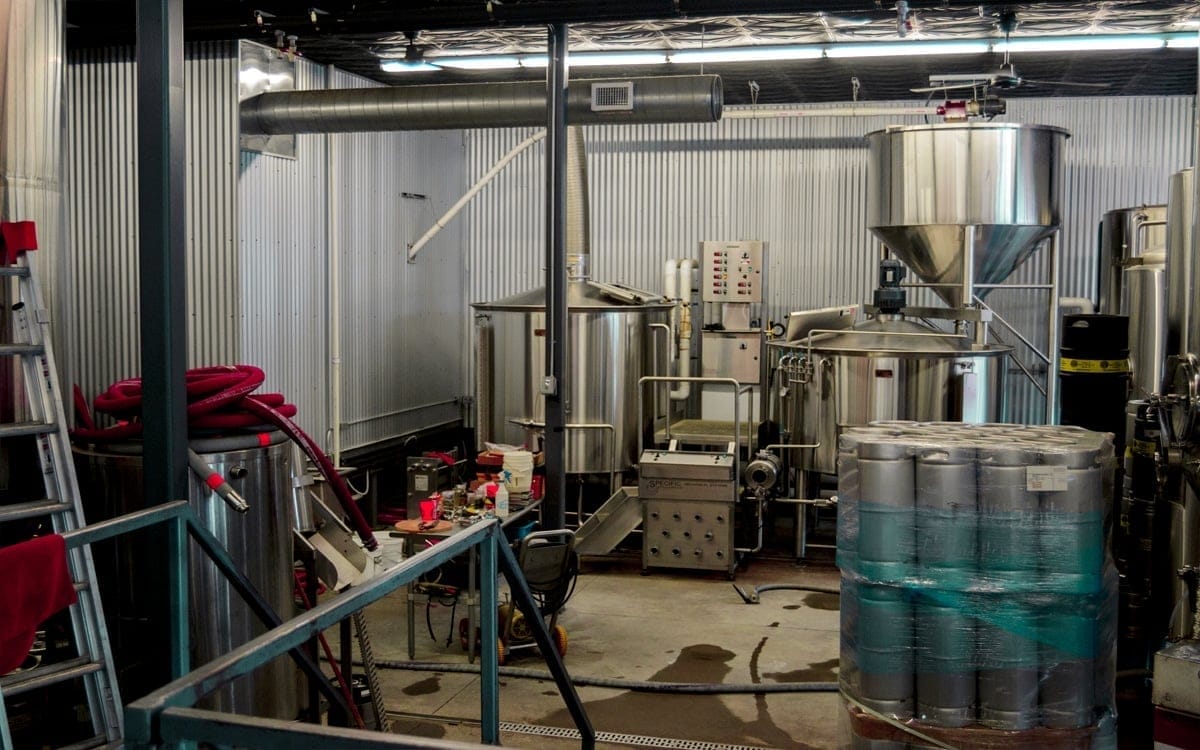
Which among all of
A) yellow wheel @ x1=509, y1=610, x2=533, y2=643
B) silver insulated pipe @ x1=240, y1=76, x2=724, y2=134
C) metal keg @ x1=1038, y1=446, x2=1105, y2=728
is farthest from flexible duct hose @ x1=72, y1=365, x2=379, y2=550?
silver insulated pipe @ x1=240, y1=76, x2=724, y2=134

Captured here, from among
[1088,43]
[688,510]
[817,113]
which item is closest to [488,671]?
[688,510]

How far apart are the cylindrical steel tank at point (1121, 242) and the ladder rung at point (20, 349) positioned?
7.71m

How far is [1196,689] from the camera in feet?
11.3

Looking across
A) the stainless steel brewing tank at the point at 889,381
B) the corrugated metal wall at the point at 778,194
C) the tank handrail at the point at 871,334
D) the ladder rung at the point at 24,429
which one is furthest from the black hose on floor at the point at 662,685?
the corrugated metal wall at the point at 778,194

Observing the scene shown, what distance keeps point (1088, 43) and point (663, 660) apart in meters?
5.45

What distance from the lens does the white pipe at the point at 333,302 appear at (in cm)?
877

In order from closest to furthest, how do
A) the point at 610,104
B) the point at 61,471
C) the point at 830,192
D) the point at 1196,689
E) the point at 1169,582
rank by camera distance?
the point at 1196,689
the point at 61,471
the point at 1169,582
the point at 610,104
the point at 830,192

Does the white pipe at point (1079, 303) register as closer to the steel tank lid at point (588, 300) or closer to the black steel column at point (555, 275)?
the steel tank lid at point (588, 300)

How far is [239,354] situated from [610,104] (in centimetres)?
299

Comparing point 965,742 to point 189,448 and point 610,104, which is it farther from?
point 610,104

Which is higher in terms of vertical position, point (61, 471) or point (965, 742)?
point (61, 471)

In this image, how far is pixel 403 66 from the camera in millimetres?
9344

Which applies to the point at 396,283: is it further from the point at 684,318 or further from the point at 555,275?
the point at 555,275

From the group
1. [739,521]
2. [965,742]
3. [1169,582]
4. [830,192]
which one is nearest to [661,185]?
[830,192]
